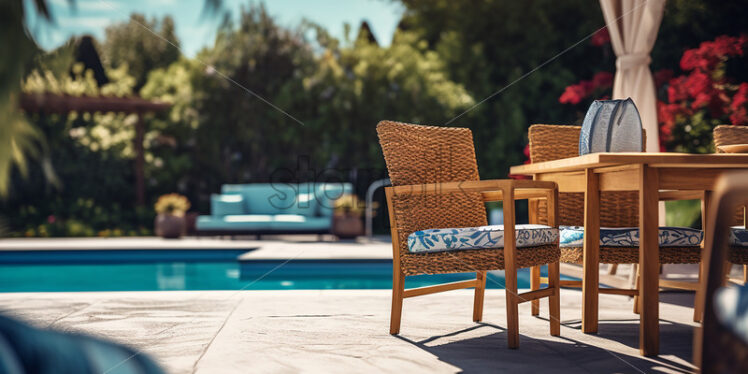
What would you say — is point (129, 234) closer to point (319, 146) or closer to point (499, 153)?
point (319, 146)

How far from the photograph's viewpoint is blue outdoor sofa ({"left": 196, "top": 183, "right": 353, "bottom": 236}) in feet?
25.2

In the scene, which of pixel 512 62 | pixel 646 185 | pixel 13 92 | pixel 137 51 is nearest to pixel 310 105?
pixel 512 62

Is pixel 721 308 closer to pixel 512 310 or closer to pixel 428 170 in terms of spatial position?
pixel 512 310

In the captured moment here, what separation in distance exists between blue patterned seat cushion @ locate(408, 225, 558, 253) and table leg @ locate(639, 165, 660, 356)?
0.38 metres

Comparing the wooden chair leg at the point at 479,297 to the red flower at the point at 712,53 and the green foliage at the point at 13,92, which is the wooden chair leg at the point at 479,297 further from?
the red flower at the point at 712,53

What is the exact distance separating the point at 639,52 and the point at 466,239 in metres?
2.53

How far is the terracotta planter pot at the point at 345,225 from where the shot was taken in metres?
7.94

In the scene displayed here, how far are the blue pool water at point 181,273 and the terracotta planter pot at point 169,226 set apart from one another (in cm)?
150

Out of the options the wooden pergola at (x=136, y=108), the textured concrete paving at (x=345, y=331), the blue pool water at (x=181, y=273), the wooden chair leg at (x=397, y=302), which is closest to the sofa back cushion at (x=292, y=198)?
the blue pool water at (x=181, y=273)

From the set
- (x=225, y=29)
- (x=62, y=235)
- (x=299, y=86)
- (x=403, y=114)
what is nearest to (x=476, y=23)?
(x=403, y=114)

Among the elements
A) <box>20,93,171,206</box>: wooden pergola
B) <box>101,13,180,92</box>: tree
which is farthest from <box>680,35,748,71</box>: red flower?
<box>101,13,180,92</box>: tree

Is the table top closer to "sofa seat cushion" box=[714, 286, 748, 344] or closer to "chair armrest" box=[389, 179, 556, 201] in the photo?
"chair armrest" box=[389, 179, 556, 201]

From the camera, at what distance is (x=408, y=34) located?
33.8 feet

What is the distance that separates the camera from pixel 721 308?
37.3 inches
